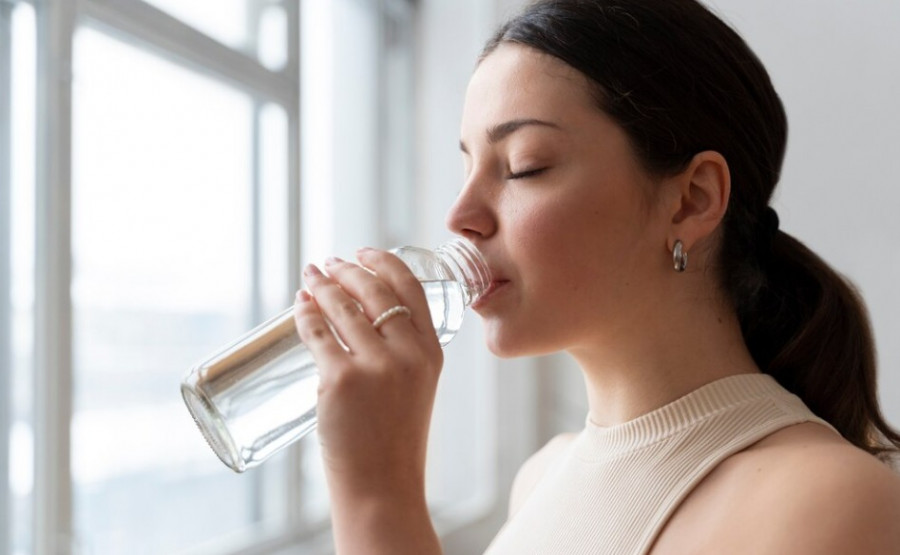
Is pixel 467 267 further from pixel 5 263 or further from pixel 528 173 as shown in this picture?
pixel 5 263

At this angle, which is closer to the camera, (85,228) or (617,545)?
(617,545)

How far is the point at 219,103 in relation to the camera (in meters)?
1.84

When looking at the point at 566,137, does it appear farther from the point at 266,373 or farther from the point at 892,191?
the point at 892,191

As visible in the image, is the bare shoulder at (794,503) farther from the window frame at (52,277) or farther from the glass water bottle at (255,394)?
the window frame at (52,277)

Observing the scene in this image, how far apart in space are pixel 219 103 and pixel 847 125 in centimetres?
131

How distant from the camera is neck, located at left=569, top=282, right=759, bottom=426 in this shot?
3.03ft

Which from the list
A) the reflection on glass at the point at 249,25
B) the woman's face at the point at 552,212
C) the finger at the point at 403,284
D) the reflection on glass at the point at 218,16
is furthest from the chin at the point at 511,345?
the reflection on glass at the point at 249,25

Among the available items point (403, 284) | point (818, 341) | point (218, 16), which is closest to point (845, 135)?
point (818, 341)

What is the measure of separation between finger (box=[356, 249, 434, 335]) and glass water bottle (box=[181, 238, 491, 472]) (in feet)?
0.27

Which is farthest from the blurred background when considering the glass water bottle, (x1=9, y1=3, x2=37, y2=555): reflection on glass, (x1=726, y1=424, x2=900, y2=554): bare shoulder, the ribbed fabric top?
(x1=726, y1=424, x2=900, y2=554): bare shoulder

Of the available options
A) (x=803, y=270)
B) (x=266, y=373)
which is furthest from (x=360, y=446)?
(x=803, y=270)

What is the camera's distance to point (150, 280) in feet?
5.33

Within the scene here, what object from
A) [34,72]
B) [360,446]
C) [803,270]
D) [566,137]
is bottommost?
[360,446]

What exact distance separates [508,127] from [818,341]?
0.41m
